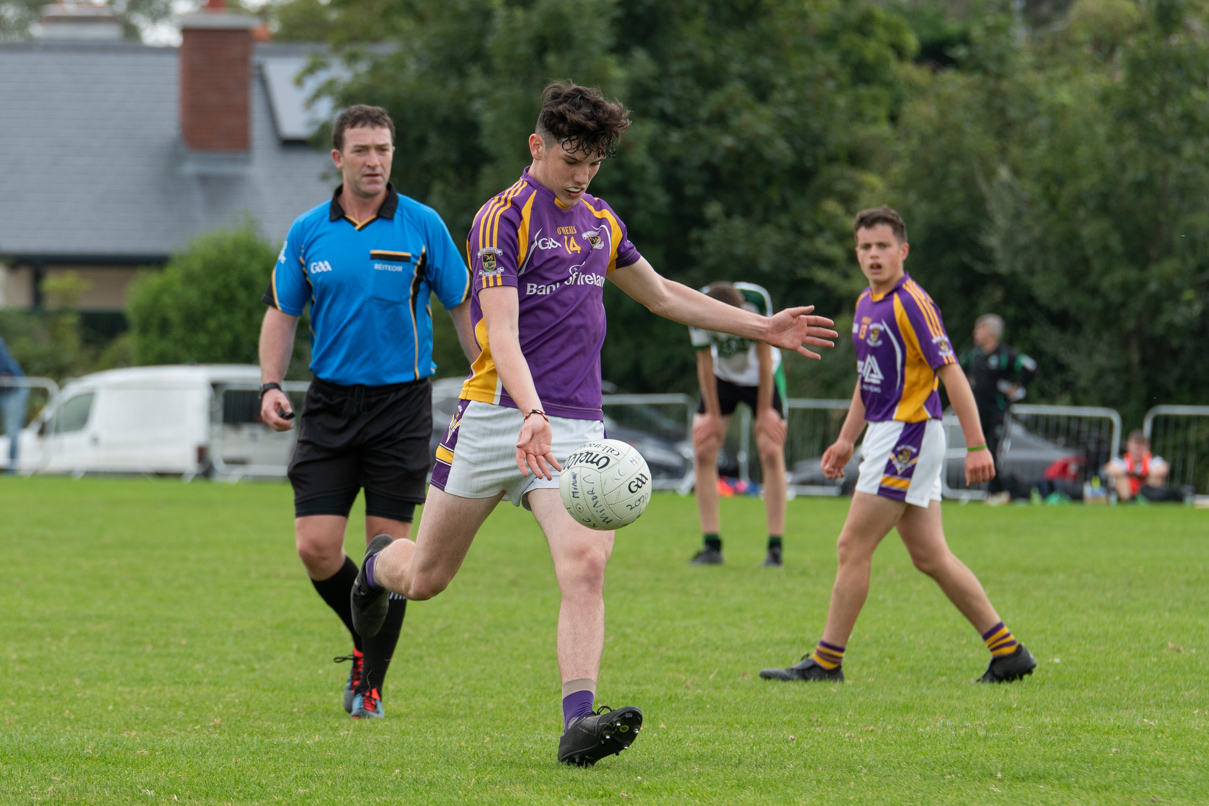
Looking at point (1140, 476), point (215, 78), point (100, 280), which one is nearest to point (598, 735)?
point (1140, 476)

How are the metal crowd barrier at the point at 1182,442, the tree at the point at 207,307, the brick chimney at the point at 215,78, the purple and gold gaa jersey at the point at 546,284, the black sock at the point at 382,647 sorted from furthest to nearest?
the brick chimney at the point at 215,78, the tree at the point at 207,307, the metal crowd barrier at the point at 1182,442, the black sock at the point at 382,647, the purple and gold gaa jersey at the point at 546,284

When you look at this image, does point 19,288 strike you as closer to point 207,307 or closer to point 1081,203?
point 207,307

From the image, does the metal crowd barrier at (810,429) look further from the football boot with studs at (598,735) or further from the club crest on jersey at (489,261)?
the football boot with studs at (598,735)

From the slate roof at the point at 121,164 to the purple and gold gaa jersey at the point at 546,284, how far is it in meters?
29.0

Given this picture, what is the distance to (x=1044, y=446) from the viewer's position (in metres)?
19.3

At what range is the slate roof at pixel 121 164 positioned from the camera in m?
34.4

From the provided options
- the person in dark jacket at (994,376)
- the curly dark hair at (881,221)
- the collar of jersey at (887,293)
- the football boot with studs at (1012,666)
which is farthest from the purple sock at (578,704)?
the person in dark jacket at (994,376)

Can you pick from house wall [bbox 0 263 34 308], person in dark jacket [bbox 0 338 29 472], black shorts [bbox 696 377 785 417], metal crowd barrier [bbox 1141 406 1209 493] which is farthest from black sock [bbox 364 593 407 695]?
house wall [bbox 0 263 34 308]

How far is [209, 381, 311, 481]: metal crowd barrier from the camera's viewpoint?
21625mm

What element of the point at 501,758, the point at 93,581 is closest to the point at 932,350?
the point at 501,758

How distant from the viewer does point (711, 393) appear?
10953 millimetres

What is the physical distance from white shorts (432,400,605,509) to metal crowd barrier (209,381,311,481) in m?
17.1

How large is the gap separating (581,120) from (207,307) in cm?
2394

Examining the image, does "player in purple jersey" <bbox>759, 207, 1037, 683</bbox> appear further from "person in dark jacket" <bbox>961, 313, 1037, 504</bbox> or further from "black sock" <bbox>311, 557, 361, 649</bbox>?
"person in dark jacket" <bbox>961, 313, 1037, 504</bbox>
